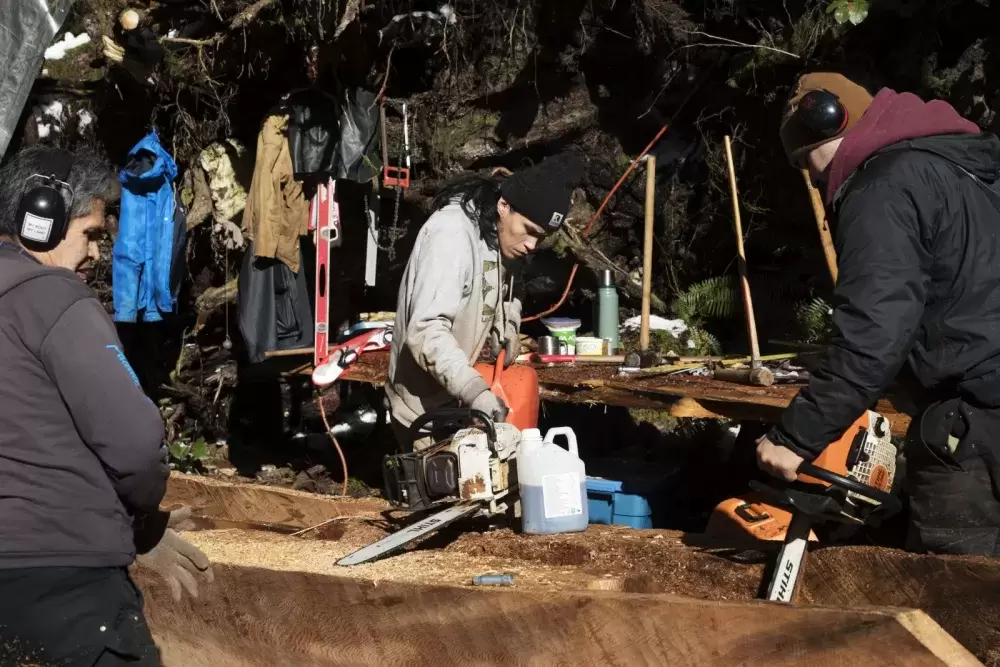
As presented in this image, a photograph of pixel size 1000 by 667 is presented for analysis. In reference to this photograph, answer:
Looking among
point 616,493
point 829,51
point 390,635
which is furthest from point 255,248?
point 390,635

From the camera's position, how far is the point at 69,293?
235 centimetres

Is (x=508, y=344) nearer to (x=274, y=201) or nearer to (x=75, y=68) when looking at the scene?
(x=274, y=201)

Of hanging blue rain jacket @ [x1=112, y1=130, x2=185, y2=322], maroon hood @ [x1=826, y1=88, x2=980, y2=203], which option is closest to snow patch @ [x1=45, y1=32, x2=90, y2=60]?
hanging blue rain jacket @ [x1=112, y1=130, x2=185, y2=322]

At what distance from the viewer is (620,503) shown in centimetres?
546

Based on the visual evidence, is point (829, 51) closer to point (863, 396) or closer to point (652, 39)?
point (652, 39)

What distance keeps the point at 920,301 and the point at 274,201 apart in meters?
5.45

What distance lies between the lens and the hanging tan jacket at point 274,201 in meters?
7.18

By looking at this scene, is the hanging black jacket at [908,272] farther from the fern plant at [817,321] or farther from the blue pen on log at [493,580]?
the fern plant at [817,321]

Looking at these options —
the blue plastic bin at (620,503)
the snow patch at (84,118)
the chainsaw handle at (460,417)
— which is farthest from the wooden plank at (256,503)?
the snow patch at (84,118)

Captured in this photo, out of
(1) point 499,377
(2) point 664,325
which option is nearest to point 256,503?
(1) point 499,377

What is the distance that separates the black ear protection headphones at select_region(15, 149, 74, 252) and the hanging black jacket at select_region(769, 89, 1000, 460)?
6.57 feet

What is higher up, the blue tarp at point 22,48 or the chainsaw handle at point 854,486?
the blue tarp at point 22,48

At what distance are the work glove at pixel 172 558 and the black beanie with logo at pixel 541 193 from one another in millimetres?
1994

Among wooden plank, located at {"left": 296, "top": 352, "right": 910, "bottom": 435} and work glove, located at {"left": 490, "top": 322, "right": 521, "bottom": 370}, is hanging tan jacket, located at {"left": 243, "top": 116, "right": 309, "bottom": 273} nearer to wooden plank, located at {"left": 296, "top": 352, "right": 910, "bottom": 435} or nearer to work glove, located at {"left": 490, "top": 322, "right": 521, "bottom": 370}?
wooden plank, located at {"left": 296, "top": 352, "right": 910, "bottom": 435}
